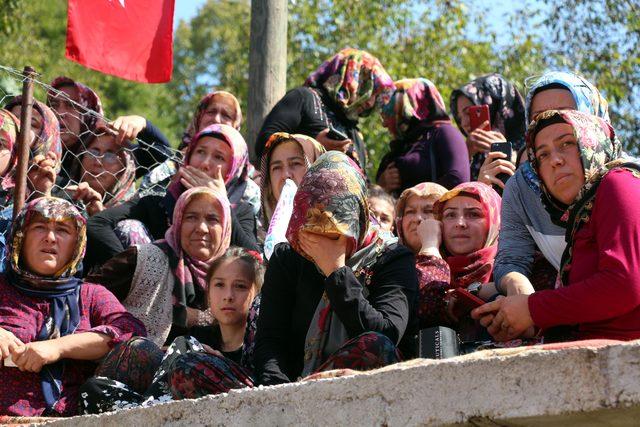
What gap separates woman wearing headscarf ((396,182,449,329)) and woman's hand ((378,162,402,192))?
1.05 m

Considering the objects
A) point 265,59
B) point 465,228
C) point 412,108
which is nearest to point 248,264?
point 465,228

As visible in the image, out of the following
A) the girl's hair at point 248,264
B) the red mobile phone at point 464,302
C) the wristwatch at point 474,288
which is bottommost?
the red mobile phone at point 464,302

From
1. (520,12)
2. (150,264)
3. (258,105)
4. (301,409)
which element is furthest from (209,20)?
(301,409)

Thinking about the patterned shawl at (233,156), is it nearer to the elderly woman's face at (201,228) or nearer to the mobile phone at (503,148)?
the elderly woman's face at (201,228)

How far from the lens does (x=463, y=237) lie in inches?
236

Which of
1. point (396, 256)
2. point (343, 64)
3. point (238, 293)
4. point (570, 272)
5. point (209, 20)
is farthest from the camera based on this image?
point (209, 20)

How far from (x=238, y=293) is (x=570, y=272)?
6.03 feet

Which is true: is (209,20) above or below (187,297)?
above

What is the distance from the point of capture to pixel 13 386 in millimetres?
5383

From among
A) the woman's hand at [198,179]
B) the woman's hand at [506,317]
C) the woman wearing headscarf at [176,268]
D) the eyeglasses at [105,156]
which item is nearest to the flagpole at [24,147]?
the woman wearing headscarf at [176,268]

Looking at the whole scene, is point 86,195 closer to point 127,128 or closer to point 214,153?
point 127,128

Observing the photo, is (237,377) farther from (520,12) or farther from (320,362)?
(520,12)

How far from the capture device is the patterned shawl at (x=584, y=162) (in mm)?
4523

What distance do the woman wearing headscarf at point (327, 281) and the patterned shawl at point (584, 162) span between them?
647 millimetres
